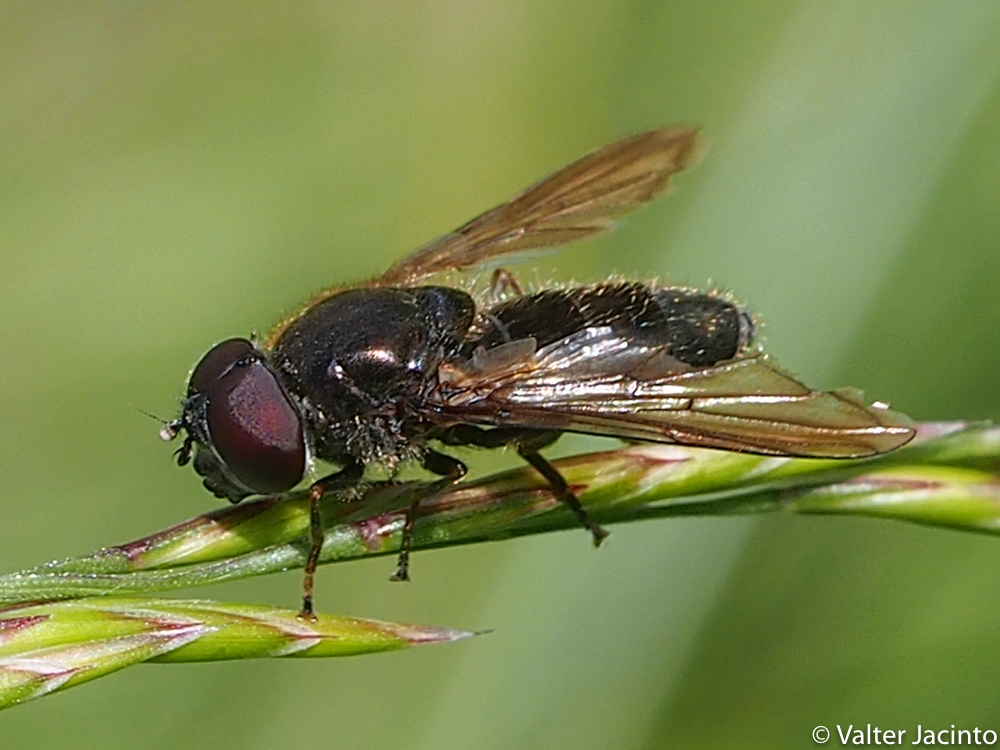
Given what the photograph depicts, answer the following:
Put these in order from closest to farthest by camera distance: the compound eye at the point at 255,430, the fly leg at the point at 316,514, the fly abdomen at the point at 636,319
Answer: the fly leg at the point at 316,514 < the compound eye at the point at 255,430 < the fly abdomen at the point at 636,319

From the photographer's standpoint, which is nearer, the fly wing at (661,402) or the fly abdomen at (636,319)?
the fly wing at (661,402)

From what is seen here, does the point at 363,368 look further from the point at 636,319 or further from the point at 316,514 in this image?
the point at 636,319

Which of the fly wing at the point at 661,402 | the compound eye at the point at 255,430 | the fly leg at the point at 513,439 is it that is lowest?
the fly leg at the point at 513,439

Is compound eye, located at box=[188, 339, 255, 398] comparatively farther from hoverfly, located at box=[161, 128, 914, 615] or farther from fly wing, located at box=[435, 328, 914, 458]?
fly wing, located at box=[435, 328, 914, 458]

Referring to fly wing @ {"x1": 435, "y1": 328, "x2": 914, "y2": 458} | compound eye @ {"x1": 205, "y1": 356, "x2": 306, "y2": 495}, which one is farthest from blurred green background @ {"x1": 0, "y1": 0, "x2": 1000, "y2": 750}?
fly wing @ {"x1": 435, "y1": 328, "x2": 914, "y2": 458}

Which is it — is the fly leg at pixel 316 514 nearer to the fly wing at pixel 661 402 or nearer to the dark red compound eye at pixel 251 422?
the dark red compound eye at pixel 251 422

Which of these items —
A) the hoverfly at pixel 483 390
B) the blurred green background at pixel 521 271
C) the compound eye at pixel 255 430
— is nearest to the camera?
the hoverfly at pixel 483 390

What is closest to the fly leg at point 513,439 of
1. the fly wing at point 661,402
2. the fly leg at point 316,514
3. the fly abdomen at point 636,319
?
the fly wing at point 661,402

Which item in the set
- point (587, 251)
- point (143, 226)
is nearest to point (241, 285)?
point (143, 226)

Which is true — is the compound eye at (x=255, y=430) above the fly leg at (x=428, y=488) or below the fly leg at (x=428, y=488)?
above
